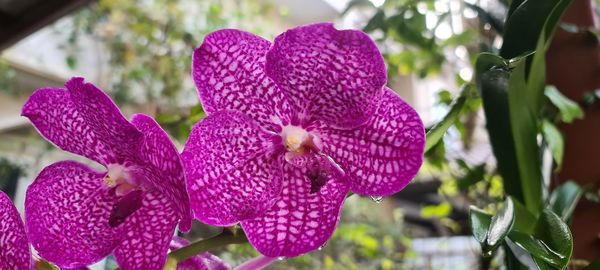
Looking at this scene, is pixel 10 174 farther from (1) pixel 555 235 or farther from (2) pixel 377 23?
(1) pixel 555 235

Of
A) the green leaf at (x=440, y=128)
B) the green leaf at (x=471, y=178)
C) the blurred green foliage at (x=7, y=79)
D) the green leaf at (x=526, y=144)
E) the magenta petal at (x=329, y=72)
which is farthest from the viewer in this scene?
the blurred green foliage at (x=7, y=79)

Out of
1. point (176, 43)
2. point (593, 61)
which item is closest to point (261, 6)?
point (176, 43)

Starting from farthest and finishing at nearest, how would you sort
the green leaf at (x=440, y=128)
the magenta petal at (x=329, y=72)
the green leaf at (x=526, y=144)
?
1. the green leaf at (x=526, y=144)
2. the green leaf at (x=440, y=128)
3. the magenta petal at (x=329, y=72)

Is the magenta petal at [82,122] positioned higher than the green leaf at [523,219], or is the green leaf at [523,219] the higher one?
the magenta petal at [82,122]

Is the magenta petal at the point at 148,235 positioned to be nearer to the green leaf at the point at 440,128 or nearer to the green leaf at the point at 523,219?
the green leaf at the point at 440,128

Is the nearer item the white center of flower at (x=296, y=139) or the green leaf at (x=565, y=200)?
the white center of flower at (x=296, y=139)

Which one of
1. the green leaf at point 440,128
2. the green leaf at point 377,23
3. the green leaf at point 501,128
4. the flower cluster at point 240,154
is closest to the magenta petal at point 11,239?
the flower cluster at point 240,154

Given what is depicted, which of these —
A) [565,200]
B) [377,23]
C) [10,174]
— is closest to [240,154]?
[565,200]
